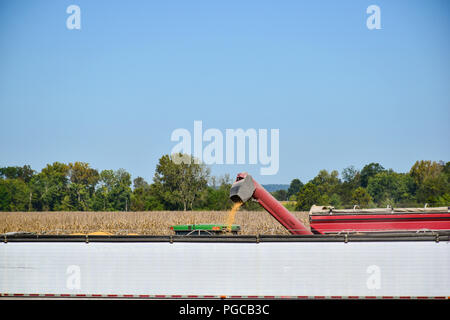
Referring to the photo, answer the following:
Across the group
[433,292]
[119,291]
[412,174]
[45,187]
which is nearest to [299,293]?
[433,292]

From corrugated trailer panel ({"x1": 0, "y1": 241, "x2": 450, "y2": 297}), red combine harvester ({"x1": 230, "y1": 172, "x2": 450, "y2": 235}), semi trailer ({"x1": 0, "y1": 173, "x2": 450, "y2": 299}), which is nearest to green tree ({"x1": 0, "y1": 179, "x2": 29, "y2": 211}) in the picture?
red combine harvester ({"x1": 230, "y1": 172, "x2": 450, "y2": 235})

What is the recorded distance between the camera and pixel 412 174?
14050 centimetres

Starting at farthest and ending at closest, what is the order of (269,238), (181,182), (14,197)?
(14,197)
(181,182)
(269,238)

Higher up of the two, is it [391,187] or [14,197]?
[391,187]

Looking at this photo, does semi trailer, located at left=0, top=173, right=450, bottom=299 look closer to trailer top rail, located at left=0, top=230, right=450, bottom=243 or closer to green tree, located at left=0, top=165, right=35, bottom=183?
trailer top rail, located at left=0, top=230, right=450, bottom=243

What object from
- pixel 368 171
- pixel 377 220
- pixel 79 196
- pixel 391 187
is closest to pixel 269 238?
pixel 377 220

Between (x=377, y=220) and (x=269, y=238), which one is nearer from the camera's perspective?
(x=269, y=238)

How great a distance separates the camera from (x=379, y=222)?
18828mm

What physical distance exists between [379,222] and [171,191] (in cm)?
6677

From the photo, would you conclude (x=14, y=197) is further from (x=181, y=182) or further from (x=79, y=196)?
(x=181, y=182)

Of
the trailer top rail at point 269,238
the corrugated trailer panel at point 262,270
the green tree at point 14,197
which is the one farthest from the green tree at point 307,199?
the corrugated trailer panel at point 262,270

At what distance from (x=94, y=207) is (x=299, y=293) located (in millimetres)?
85864

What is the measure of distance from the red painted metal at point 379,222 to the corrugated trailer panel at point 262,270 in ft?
15.8

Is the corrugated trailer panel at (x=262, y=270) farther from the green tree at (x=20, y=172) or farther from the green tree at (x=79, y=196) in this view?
the green tree at (x=20, y=172)
